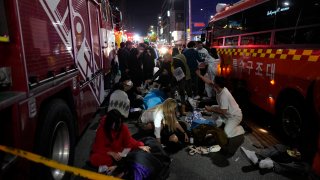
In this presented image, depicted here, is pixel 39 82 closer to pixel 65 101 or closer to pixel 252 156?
pixel 65 101

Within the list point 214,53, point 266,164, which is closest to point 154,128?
point 266,164

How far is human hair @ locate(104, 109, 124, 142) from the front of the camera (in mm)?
4027

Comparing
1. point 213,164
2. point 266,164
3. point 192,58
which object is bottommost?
point 213,164

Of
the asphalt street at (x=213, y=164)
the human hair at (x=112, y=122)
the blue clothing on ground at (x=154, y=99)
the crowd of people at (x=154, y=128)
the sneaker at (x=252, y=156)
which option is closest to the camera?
the crowd of people at (x=154, y=128)

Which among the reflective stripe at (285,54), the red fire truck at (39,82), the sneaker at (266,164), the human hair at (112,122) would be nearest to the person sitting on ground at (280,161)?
the sneaker at (266,164)

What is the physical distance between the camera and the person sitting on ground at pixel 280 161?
162 inches

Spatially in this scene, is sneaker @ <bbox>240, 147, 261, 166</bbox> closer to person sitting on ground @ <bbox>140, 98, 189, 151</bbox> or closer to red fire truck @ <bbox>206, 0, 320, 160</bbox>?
red fire truck @ <bbox>206, 0, 320, 160</bbox>

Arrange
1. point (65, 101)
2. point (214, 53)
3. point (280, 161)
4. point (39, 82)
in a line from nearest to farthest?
point (39, 82) < point (65, 101) < point (280, 161) < point (214, 53)

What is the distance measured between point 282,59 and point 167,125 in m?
2.54

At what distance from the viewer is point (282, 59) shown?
213 inches

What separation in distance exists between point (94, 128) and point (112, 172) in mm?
2733

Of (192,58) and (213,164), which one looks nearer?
(213,164)

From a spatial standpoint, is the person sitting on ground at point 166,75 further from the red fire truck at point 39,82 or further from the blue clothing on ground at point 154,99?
the red fire truck at point 39,82

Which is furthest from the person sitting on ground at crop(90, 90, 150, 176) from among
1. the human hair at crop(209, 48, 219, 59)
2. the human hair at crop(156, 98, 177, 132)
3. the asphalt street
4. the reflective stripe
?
the human hair at crop(209, 48, 219, 59)
